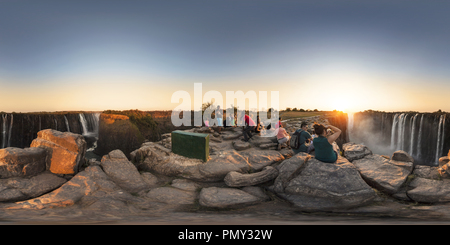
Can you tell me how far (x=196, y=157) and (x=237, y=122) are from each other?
864 cm

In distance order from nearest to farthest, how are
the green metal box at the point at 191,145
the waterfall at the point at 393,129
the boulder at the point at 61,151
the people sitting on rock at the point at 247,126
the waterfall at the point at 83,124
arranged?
the boulder at the point at 61,151, the green metal box at the point at 191,145, the people sitting on rock at the point at 247,126, the waterfall at the point at 393,129, the waterfall at the point at 83,124

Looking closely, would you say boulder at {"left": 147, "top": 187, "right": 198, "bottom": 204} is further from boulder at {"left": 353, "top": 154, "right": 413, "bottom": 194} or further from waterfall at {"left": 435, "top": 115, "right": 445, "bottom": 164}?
waterfall at {"left": 435, "top": 115, "right": 445, "bottom": 164}

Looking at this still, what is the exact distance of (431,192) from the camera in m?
5.07

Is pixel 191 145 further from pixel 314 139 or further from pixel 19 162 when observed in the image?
pixel 19 162

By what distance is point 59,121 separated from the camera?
108ft

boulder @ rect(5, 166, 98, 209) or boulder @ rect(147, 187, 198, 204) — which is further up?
boulder @ rect(5, 166, 98, 209)

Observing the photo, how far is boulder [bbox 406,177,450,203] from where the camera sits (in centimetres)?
495

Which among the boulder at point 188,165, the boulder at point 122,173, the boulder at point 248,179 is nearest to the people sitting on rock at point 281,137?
the boulder at point 188,165

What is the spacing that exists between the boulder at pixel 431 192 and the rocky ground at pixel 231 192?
0.7 inches

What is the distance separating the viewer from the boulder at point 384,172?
574 centimetres

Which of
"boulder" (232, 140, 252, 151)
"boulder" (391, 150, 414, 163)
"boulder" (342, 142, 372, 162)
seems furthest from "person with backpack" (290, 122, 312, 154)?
"boulder" (232, 140, 252, 151)

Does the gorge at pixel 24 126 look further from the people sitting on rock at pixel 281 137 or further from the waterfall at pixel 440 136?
the waterfall at pixel 440 136

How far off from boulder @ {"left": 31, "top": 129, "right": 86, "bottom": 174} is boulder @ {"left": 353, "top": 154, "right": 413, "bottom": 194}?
31.1 feet

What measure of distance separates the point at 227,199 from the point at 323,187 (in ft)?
8.22
